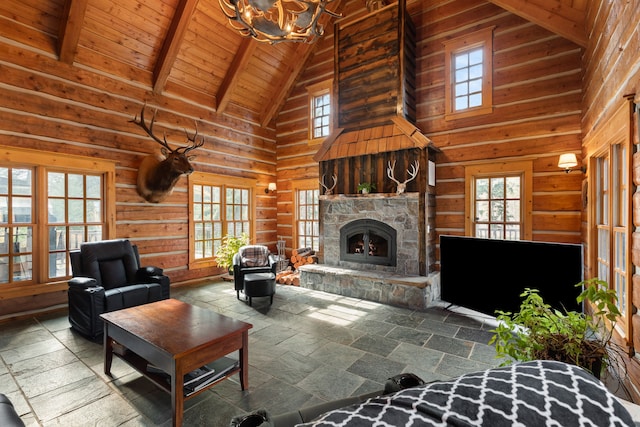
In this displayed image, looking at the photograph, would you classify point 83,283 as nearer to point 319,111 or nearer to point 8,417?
point 8,417

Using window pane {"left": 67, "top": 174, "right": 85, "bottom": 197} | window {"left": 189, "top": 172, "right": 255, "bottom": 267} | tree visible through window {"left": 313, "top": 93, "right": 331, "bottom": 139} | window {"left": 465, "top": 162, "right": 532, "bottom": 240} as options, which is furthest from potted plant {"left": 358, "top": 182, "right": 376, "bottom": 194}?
window pane {"left": 67, "top": 174, "right": 85, "bottom": 197}

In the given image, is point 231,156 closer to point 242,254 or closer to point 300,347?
point 242,254

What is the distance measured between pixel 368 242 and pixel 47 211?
5.14 m

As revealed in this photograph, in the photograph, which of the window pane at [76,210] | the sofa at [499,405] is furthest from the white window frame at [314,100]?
the sofa at [499,405]

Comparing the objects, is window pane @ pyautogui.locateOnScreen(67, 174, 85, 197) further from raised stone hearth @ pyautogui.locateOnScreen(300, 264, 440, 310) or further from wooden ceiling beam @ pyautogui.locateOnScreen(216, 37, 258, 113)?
raised stone hearth @ pyautogui.locateOnScreen(300, 264, 440, 310)

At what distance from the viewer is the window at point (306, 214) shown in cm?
736

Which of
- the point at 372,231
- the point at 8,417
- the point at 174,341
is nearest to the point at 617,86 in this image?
the point at 372,231

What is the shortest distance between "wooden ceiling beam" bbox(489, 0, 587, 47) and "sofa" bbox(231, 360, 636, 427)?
4615mm

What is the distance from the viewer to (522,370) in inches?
38.2

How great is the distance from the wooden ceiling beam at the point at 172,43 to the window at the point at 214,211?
1.84m

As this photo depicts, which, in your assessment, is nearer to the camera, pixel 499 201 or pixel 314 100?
pixel 499 201

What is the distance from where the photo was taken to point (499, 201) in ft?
16.4

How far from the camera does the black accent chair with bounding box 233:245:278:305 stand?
4.67m

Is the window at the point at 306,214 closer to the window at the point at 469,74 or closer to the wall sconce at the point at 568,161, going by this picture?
the window at the point at 469,74
